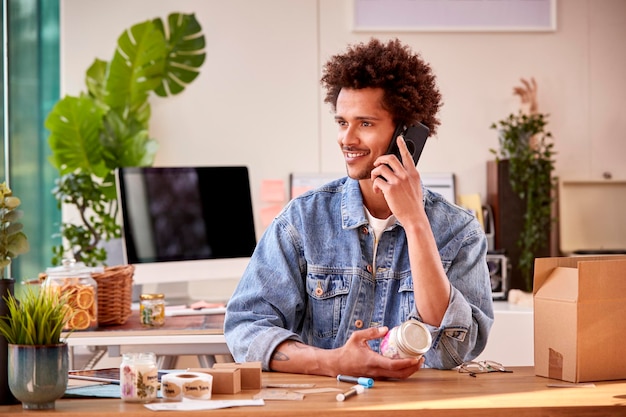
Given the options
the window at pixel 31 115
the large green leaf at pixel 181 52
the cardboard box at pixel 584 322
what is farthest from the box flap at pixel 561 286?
the large green leaf at pixel 181 52

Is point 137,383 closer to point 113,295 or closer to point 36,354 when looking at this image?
point 36,354

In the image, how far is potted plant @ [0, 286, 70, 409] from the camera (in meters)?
1.42

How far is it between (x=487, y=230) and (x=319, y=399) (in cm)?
324

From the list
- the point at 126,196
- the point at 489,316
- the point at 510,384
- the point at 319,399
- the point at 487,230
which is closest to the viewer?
the point at 319,399

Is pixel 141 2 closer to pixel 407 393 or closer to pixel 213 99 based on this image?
pixel 213 99

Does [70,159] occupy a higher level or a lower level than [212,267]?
higher

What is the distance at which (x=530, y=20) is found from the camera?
474 cm

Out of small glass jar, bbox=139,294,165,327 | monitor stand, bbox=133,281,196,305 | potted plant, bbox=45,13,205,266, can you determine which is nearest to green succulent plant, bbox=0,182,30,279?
small glass jar, bbox=139,294,165,327

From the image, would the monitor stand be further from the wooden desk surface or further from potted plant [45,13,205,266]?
the wooden desk surface

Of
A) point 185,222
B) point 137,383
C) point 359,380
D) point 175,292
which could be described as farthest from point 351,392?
point 175,292

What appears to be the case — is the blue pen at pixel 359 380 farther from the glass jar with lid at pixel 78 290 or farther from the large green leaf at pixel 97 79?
the large green leaf at pixel 97 79

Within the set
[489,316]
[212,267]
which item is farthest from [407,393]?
[212,267]

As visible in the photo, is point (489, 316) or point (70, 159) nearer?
point (489, 316)

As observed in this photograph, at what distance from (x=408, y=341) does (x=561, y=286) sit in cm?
32
